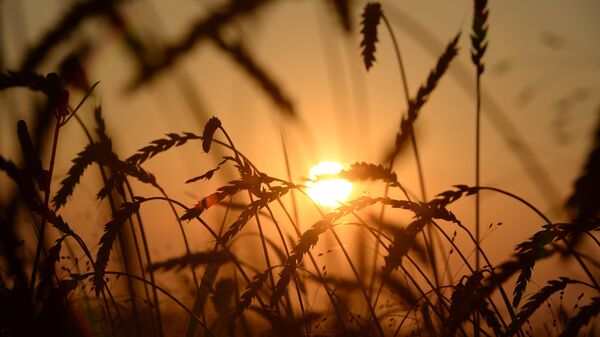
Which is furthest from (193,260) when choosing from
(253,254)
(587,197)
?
(587,197)

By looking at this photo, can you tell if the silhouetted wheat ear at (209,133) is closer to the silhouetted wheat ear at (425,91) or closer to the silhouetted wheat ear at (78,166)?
the silhouetted wheat ear at (78,166)

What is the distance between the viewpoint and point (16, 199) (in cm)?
153

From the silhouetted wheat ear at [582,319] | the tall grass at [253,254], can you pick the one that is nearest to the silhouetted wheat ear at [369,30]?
the tall grass at [253,254]

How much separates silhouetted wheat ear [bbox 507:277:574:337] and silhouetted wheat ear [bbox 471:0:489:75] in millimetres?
849

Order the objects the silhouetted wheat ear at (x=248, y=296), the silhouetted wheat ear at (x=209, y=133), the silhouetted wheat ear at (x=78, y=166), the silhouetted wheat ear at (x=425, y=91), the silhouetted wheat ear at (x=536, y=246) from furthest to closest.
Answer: the silhouetted wheat ear at (x=425, y=91) → the silhouetted wheat ear at (x=78, y=166) → the silhouetted wheat ear at (x=209, y=133) → the silhouetted wheat ear at (x=248, y=296) → the silhouetted wheat ear at (x=536, y=246)

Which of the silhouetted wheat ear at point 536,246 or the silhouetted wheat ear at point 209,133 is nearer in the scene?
the silhouetted wheat ear at point 536,246

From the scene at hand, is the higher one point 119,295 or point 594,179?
point 119,295

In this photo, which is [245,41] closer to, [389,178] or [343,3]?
[343,3]

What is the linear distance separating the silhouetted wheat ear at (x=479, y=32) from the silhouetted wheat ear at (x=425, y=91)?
5 centimetres

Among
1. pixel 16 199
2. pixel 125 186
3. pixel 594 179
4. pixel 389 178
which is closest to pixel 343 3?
pixel 125 186

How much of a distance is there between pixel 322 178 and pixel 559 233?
47cm

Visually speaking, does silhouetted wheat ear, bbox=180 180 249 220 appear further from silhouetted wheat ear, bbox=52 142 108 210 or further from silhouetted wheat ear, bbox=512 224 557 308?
silhouetted wheat ear, bbox=512 224 557 308

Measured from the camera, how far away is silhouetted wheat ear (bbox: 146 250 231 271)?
5.94ft

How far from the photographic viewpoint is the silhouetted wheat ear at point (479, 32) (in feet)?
6.12
